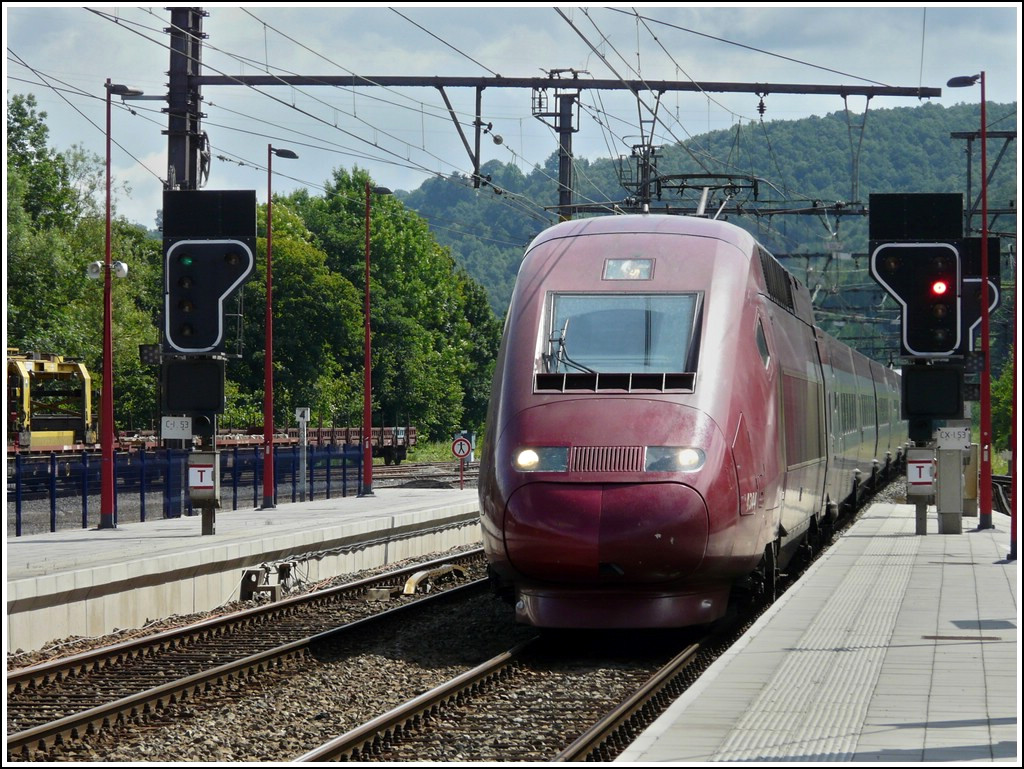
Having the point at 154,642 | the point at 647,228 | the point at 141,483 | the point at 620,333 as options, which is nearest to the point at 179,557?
the point at 154,642

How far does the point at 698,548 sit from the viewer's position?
11.8 metres

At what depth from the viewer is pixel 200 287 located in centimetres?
2017

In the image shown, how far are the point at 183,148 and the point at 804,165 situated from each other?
95.3 m

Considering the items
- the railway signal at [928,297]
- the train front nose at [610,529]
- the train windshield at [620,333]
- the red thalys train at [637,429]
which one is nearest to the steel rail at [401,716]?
the red thalys train at [637,429]

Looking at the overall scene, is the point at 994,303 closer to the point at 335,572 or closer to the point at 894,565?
the point at 894,565

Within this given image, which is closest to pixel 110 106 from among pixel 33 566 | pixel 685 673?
pixel 33 566

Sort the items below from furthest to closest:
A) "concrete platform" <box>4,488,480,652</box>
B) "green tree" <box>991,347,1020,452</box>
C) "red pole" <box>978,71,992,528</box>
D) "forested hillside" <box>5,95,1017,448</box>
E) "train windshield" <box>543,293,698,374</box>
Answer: "green tree" <box>991,347,1020,452</box>
"forested hillside" <box>5,95,1017,448</box>
"red pole" <box>978,71,992,528</box>
"concrete platform" <box>4,488,480,652</box>
"train windshield" <box>543,293,698,374</box>

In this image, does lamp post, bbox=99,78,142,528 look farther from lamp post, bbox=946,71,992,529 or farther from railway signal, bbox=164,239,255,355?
Result: lamp post, bbox=946,71,992,529

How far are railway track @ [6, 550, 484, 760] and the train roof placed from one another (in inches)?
175

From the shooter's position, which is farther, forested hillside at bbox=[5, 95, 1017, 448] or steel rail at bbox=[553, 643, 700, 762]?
forested hillside at bbox=[5, 95, 1017, 448]

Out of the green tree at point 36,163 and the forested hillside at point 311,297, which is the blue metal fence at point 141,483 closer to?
the forested hillside at point 311,297

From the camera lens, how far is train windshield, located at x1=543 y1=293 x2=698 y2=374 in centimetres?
1289

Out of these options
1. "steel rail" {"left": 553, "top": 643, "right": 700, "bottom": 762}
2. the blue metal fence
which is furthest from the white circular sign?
"steel rail" {"left": 553, "top": 643, "right": 700, "bottom": 762}

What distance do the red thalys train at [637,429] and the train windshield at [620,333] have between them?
13mm
